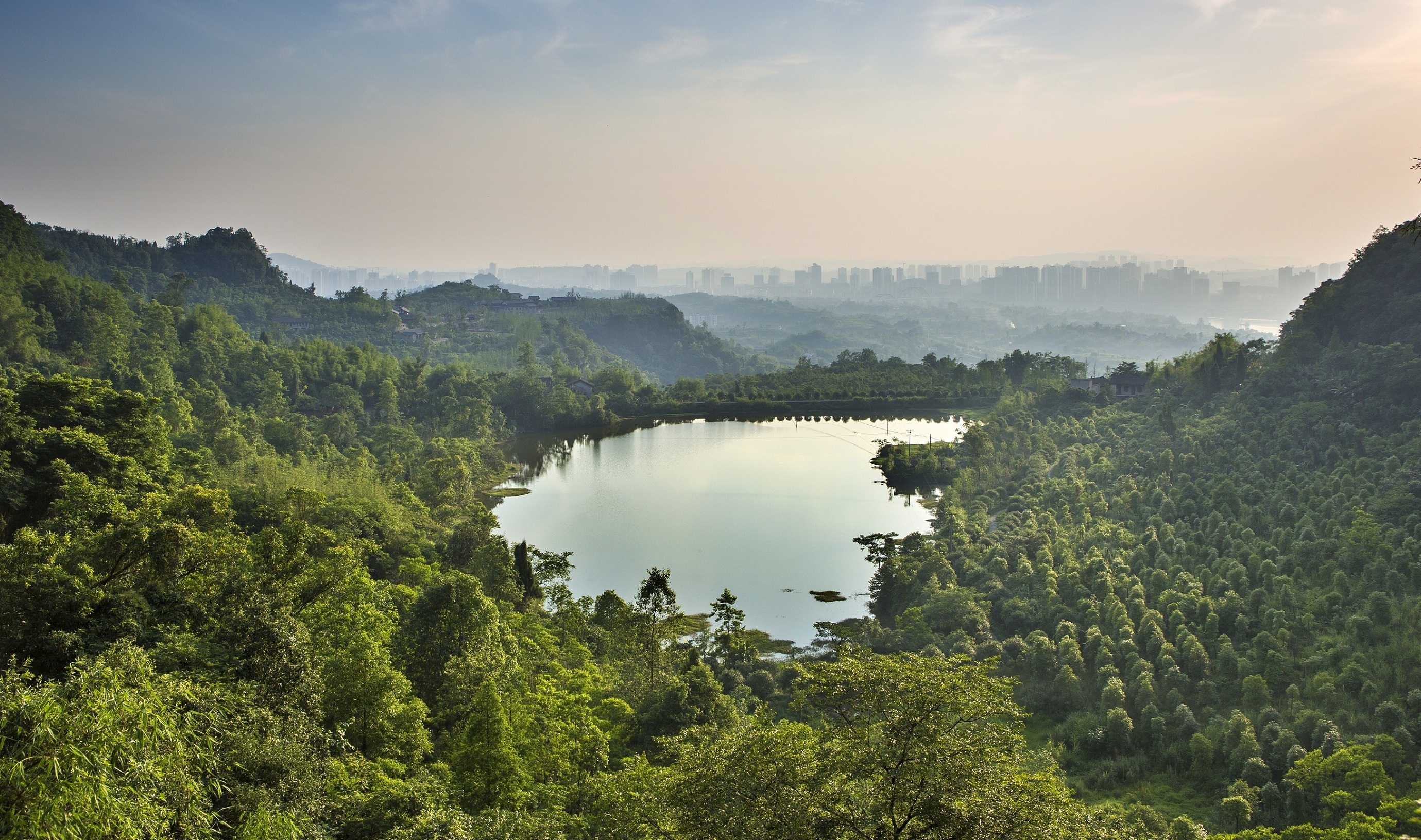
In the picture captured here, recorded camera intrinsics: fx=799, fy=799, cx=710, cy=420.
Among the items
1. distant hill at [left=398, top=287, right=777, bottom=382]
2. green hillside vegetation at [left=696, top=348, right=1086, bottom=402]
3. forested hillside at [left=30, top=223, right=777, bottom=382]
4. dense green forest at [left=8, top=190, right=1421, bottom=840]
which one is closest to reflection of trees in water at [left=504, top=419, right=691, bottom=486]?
dense green forest at [left=8, top=190, right=1421, bottom=840]

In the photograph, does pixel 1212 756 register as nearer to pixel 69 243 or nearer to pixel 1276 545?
pixel 1276 545

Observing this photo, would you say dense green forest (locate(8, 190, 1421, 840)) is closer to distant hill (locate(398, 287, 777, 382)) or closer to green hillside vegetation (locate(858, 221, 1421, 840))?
green hillside vegetation (locate(858, 221, 1421, 840))

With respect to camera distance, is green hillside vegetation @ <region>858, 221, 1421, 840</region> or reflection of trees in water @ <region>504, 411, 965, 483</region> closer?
green hillside vegetation @ <region>858, 221, 1421, 840</region>

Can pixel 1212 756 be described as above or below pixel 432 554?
below

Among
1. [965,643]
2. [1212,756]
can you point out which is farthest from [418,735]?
[1212,756]

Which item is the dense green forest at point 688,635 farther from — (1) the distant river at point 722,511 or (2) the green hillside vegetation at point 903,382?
(2) the green hillside vegetation at point 903,382

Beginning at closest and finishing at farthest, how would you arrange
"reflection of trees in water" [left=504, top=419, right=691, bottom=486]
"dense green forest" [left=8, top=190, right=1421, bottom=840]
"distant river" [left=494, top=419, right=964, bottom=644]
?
1. "dense green forest" [left=8, top=190, right=1421, bottom=840]
2. "distant river" [left=494, top=419, right=964, bottom=644]
3. "reflection of trees in water" [left=504, top=419, right=691, bottom=486]
